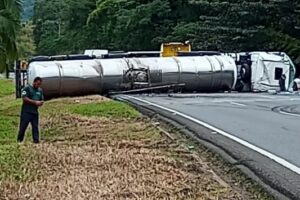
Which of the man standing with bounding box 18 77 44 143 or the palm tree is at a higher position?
the palm tree

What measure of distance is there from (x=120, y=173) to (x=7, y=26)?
65.8 feet

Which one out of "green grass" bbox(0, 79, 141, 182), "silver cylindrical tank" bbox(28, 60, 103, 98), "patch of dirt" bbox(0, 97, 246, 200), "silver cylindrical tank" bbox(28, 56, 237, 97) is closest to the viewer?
"patch of dirt" bbox(0, 97, 246, 200)

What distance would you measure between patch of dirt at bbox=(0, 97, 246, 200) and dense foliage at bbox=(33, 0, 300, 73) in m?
40.3

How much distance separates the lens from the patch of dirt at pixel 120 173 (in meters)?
8.07

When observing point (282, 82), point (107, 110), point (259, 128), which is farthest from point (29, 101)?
point (282, 82)

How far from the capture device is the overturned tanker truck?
31.8m

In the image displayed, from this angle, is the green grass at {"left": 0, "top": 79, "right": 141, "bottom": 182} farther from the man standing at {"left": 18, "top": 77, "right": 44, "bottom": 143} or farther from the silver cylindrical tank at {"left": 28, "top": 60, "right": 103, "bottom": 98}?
the silver cylindrical tank at {"left": 28, "top": 60, "right": 103, "bottom": 98}

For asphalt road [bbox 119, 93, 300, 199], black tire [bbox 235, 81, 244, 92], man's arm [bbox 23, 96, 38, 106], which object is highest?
man's arm [bbox 23, 96, 38, 106]

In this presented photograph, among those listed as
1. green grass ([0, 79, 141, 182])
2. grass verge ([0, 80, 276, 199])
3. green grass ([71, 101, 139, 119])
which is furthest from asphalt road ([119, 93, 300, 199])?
green grass ([0, 79, 141, 182])

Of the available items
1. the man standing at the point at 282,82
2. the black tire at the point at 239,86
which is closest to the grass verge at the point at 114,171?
the black tire at the point at 239,86

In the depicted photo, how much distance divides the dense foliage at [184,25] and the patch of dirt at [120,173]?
40332mm

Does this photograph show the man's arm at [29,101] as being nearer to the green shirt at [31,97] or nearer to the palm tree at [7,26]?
the green shirt at [31,97]

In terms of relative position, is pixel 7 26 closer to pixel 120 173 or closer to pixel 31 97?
pixel 31 97

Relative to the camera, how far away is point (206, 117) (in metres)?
18.7
